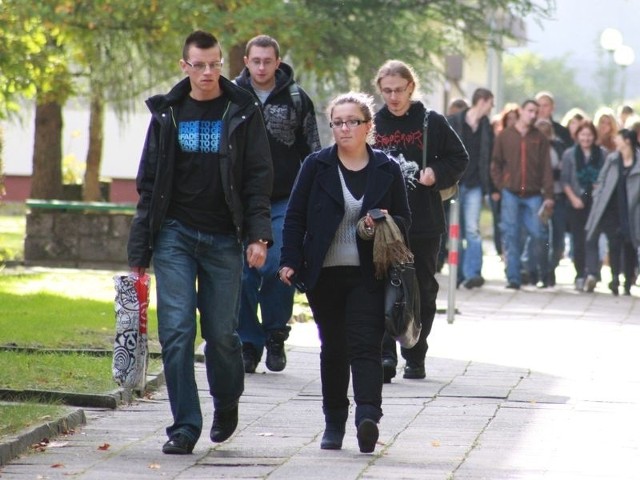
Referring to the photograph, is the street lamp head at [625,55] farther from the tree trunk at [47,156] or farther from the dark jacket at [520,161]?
the dark jacket at [520,161]

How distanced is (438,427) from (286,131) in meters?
2.63

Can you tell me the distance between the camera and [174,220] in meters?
7.97

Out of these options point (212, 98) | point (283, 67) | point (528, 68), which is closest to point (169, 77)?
point (283, 67)

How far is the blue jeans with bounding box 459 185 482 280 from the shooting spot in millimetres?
19047

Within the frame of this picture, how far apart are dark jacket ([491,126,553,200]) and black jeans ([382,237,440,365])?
28.9 ft

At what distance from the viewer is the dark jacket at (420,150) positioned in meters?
10.5

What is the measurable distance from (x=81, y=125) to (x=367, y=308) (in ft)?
127

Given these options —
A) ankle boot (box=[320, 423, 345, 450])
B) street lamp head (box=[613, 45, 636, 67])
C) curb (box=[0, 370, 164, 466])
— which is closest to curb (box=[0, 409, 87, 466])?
curb (box=[0, 370, 164, 466])

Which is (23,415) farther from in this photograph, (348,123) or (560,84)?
(560,84)

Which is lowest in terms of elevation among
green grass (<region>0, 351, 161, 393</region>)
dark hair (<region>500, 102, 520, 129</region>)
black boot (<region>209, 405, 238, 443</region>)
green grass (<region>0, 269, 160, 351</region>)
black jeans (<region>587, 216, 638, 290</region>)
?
green grass (<region>0, 269, 160, 351</region>)

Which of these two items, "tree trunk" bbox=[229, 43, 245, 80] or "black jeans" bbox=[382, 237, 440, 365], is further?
A: "tree trunk" bbox=[229, 43, 245, 80]

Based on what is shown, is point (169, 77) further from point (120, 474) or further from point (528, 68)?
point (528, 68)

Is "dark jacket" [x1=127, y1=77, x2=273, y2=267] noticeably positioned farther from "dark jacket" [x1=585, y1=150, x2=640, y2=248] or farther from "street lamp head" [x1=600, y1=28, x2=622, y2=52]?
"street lamp head" [x1=600, y1=28, x2=622, y2=52]

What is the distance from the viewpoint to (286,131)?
1080 cm
